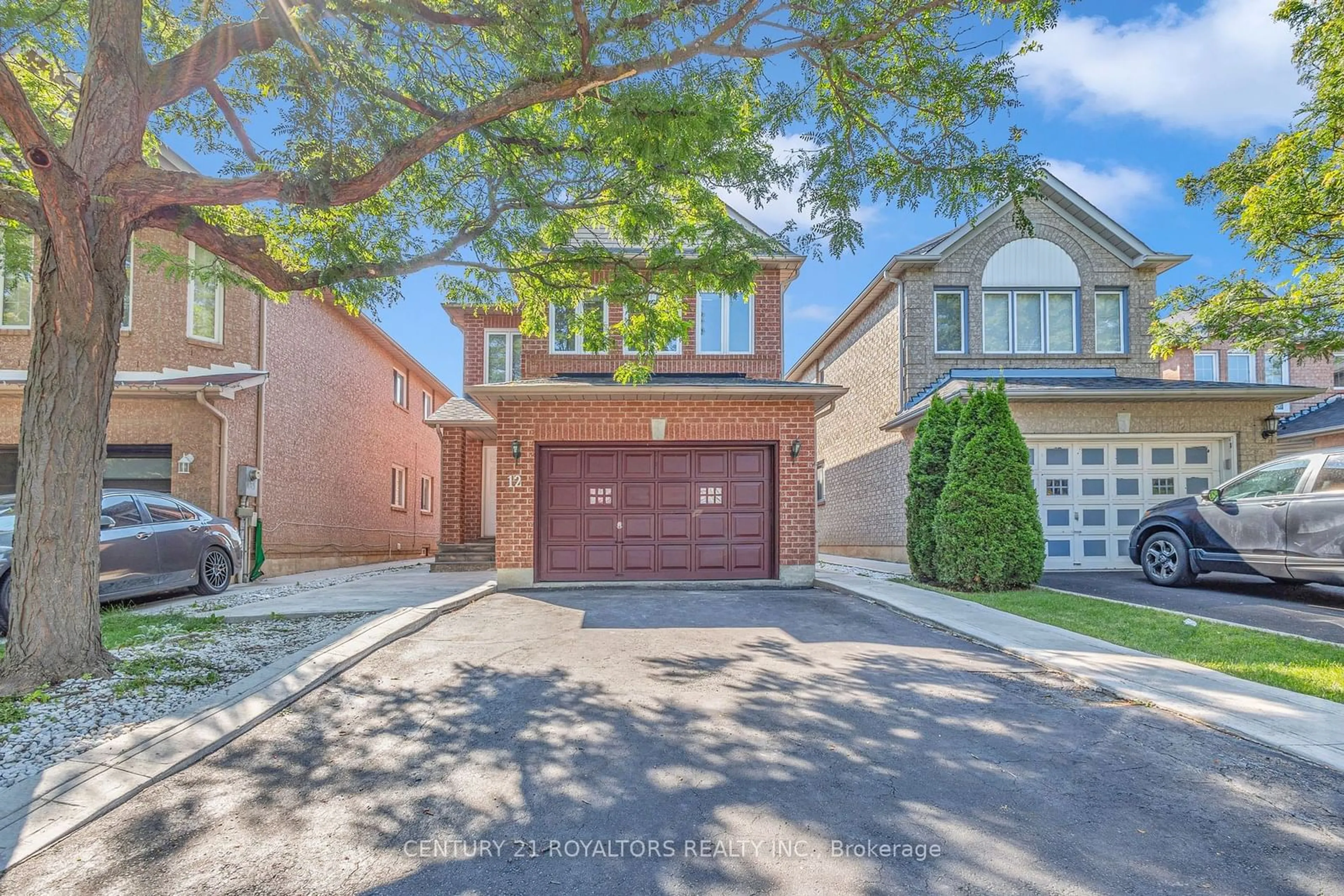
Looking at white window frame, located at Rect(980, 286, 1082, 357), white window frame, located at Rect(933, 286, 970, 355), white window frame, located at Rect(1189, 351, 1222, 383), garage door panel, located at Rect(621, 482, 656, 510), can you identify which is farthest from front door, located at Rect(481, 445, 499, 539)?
white window frame, located at Rect(1189, 351, 1222, 383)

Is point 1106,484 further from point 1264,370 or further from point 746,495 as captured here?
point 1264,370

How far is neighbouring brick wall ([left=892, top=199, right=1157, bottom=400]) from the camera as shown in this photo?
541 inches

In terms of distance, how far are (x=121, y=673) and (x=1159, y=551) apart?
11.7m

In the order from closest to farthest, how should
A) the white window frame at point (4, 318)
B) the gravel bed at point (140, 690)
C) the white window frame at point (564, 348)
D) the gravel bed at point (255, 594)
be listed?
the gravel bed at point (140, 690) → the gravel bed at point (255, 594) → the white window frame at point (4, 318) → the white window frame at point (564, 348)

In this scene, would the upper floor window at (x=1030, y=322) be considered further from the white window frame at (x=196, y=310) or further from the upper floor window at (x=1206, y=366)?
the white window frame at (x=196, y=310)

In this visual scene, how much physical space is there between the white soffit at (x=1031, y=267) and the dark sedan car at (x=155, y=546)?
15.0m

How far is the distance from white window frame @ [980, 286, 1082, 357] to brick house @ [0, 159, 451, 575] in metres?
12.4

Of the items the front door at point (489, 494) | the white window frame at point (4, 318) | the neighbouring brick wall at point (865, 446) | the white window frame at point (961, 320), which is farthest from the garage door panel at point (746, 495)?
the white window frame at point (4, 318)

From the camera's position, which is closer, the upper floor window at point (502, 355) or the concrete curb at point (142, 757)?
the concrete curb at point (142, 757)

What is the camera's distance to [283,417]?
12898 mm

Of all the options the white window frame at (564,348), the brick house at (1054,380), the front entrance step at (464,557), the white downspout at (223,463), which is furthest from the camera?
the front entrance step at (464,557)

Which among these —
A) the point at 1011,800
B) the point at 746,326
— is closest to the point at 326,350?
the point at 746,326

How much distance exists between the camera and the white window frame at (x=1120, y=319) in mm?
13797

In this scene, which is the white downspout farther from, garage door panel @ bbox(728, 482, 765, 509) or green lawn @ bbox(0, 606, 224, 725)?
garage door panel @ bbox(728, 482, 765, 509)
